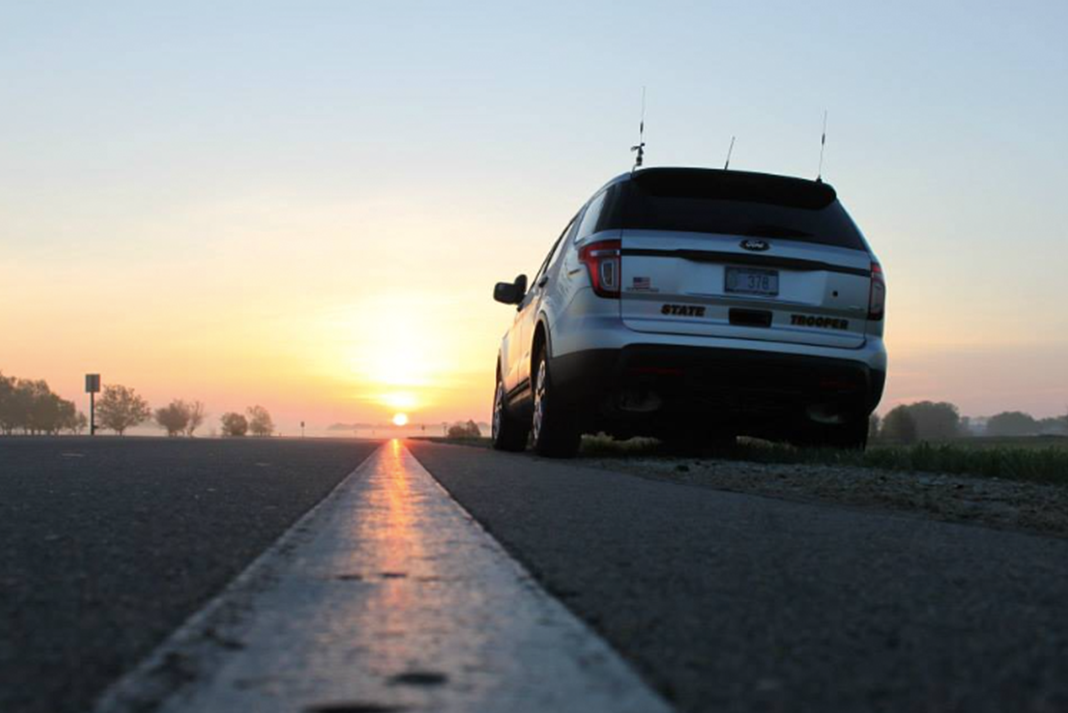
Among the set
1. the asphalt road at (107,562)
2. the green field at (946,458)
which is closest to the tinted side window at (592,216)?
the green field at (946,458)

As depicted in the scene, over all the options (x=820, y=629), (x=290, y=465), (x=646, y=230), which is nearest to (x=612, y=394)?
(x=646, y=230)

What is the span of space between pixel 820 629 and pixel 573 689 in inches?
30.4

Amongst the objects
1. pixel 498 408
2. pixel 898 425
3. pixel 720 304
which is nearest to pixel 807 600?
pixel 720 304

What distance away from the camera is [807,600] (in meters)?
2.53

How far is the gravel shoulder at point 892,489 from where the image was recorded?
17.0ft

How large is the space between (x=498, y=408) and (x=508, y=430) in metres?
0.73

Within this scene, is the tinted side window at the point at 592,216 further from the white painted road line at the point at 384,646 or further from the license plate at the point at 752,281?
the white painted road line at the point at 384,646

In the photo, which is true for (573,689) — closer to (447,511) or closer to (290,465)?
(447,511)

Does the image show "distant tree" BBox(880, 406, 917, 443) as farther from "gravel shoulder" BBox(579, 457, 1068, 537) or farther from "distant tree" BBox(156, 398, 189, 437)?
"distant tree" BBox(156, 398, 189, 437)

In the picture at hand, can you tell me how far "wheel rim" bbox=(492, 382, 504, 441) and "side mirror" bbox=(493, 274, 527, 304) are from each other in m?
1.12

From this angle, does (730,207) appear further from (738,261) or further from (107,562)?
(107,562)

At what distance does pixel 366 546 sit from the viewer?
10.9ft

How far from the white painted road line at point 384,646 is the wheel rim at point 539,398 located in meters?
5.81

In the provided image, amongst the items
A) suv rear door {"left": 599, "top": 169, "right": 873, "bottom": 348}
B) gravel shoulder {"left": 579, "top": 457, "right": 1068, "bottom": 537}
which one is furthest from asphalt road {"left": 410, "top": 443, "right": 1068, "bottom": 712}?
suv rear door {"left": 599, "top": 169, "right": 873, "bottom": 348}
